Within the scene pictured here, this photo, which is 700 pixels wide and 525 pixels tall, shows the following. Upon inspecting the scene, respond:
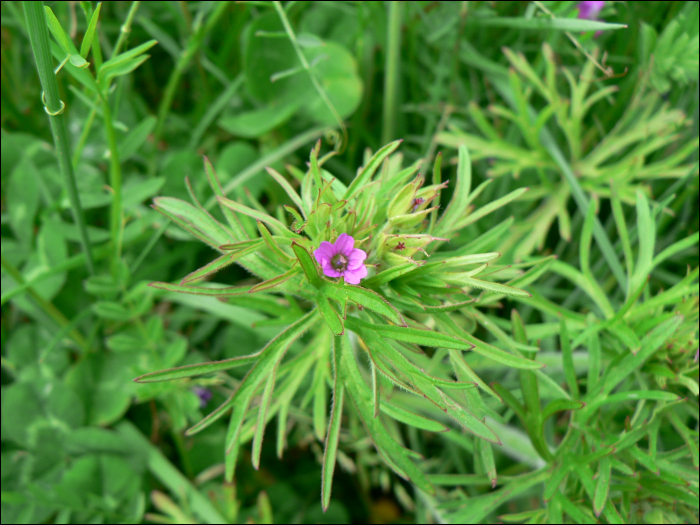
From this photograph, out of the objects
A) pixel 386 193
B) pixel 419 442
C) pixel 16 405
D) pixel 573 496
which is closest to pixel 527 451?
pixel 573 496

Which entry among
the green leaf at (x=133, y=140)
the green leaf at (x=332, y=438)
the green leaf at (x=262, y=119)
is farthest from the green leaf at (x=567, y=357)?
the green leaf at (x=133, y=140)

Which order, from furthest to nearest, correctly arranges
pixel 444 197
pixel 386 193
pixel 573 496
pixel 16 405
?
pixel 444 197, pixel 16 405, pixel 573 496, pixel 386 193

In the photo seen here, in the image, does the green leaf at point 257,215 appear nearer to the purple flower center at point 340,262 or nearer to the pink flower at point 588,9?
the purple flower center at point 340,262

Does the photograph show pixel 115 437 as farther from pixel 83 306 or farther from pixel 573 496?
pixel 573 496

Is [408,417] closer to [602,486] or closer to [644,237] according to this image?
[602,486]

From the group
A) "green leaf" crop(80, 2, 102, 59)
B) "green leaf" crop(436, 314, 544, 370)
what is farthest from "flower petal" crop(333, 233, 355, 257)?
"green leaf" crop(80, 2, 102, 59)

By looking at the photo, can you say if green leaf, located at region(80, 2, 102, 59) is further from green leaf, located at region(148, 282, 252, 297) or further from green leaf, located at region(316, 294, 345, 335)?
green leaf, located at region(316, 294, 345, 335)

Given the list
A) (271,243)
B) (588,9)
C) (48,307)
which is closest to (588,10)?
(588,9)
